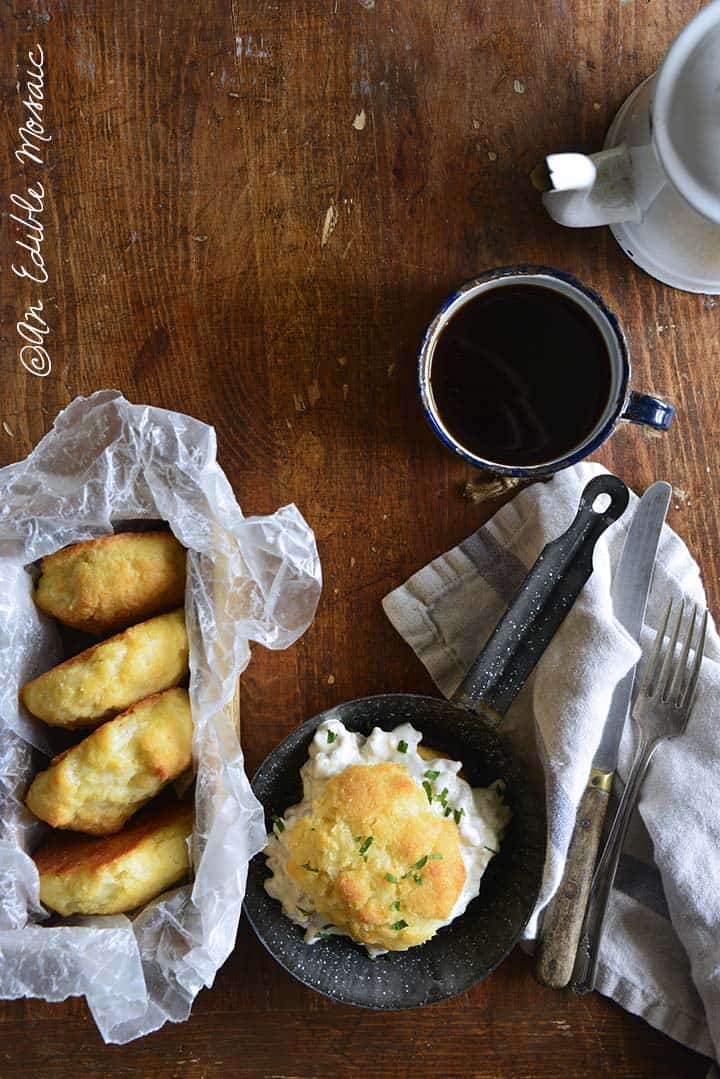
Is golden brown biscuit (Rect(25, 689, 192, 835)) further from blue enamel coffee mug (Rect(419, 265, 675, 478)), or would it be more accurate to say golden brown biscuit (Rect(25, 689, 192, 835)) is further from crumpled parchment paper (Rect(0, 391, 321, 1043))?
blue enamel coffee mug (Rect(419, 265, 675, 478))

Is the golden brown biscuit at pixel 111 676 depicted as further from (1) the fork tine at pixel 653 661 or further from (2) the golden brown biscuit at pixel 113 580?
(1) the fork tine at pixel 653 661

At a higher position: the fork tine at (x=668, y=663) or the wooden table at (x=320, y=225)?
the wooden table at (x=320, y=225)

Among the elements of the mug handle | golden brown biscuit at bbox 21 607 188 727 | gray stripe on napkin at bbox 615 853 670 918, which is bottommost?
gray stripe on napkin at bbox 615 853 670 918

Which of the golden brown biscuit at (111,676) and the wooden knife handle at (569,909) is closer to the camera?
the golden brown biscuit at (111,676)

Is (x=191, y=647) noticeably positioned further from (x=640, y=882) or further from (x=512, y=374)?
(x=640, y=882)

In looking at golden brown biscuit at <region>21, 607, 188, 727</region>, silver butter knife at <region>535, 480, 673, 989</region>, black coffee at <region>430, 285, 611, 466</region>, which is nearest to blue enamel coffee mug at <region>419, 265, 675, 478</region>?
black coffee at <region>430, 285, 611, 466</region>

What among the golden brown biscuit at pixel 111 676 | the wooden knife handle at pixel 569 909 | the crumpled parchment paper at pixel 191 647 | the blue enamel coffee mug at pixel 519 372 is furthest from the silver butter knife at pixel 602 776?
the golden brown biscuit at pixel 111 676
